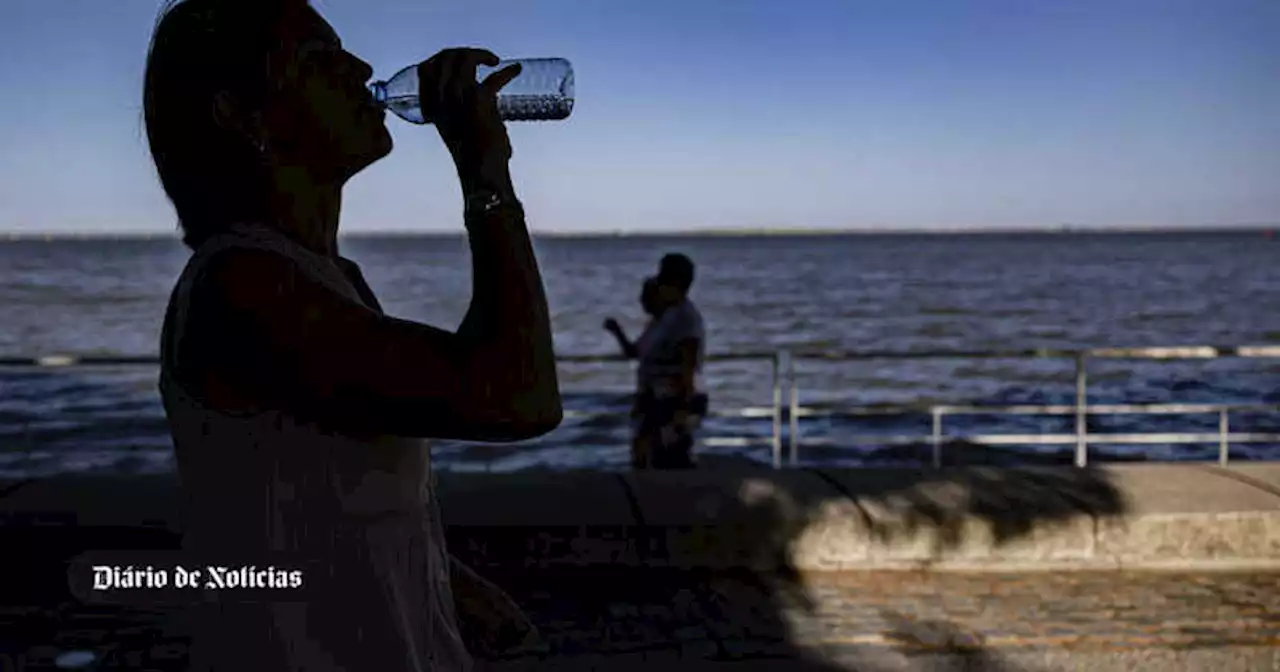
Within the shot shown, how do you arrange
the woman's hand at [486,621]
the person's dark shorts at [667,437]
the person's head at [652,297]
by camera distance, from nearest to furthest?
the woman's hand at [486,621] → the person's dark shorts at [667,437] → the person's head at [652,297]

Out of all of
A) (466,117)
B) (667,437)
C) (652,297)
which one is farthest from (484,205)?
(652,297)

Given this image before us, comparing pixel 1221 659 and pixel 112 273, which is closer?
pixel 1221 659

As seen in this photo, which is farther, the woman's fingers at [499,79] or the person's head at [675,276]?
the person's head at [675,276]

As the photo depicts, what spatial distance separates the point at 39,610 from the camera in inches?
245

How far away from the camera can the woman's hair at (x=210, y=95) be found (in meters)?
1.53

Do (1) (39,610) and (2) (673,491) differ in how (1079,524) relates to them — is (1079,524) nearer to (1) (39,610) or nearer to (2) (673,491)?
(2) (673,491)

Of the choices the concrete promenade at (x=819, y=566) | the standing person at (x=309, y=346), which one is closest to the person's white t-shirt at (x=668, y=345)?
the concrete promenade at (x=819, y=566)

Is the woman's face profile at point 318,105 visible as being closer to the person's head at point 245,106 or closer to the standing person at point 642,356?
the person's head at point 245,106

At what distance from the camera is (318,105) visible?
5.07 ft

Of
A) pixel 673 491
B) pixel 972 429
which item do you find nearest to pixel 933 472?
pixel 673 491

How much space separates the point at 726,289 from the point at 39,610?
66.6 meters

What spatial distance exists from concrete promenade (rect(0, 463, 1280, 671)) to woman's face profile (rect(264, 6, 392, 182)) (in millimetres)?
4282

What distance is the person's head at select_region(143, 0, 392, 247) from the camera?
60.3 inches

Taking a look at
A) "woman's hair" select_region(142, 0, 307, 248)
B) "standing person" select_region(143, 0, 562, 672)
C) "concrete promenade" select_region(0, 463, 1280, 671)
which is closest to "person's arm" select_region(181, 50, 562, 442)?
"standing person" select_region(143, 0, 562, 672)
